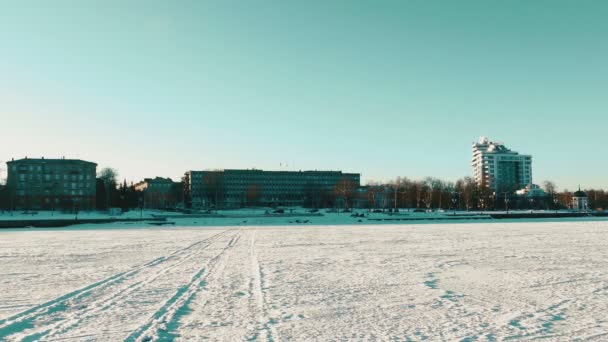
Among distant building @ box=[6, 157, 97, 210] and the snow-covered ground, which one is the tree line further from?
the snow-covered ground

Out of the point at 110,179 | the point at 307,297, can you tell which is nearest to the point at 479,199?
Result: the point at 110,179

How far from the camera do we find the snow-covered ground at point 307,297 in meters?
9.35

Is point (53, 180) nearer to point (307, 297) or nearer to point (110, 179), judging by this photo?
point (110, 179)

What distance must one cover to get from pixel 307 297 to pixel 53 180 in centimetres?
15099

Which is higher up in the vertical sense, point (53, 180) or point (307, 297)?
point (53, 180)

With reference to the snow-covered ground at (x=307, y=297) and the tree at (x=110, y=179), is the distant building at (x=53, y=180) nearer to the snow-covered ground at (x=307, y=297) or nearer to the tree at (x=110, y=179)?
the tree at (x=110, y=179)

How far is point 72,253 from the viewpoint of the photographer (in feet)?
83.6

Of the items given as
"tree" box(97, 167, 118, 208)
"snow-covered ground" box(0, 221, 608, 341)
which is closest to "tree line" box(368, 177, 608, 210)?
"tree" box(97, 167, 118, 208)

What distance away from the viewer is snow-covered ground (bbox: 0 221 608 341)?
935 centimetres

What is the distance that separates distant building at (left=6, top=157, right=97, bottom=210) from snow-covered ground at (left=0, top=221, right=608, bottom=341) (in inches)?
5201

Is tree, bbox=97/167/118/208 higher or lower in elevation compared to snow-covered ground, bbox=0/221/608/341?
higher

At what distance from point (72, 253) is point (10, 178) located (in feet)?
458

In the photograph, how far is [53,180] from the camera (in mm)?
143625

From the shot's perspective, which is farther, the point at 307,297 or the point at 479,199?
the point at 479,199
